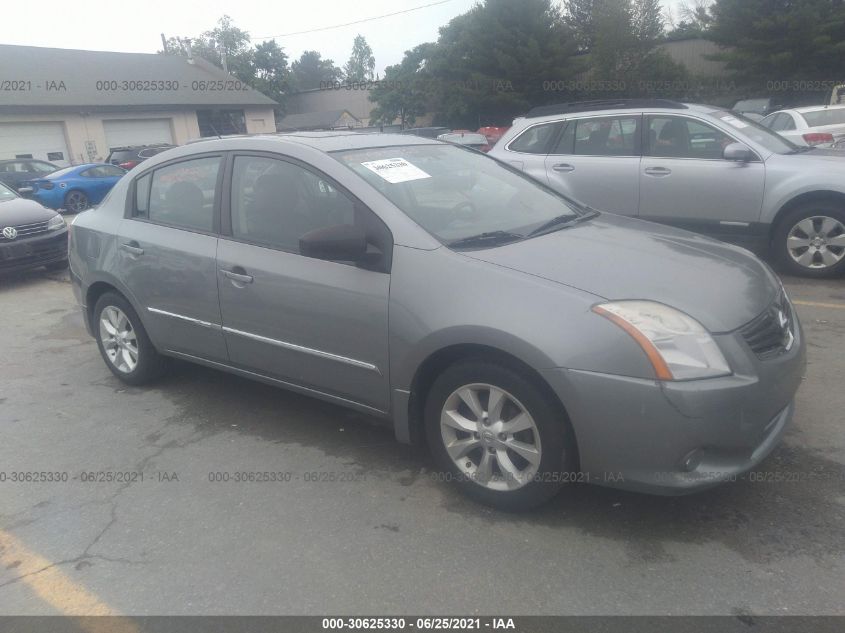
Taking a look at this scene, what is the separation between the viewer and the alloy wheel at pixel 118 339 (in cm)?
491

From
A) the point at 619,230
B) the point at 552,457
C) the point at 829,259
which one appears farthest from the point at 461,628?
the point at 829,259

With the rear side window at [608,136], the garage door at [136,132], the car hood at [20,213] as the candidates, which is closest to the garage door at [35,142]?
the garage door at [136,132]

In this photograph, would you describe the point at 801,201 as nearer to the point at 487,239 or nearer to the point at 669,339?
the point at 487,239

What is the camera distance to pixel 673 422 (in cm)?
269

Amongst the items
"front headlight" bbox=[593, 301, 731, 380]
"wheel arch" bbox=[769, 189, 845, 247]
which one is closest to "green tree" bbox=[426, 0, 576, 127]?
"wheel arch" bbox=[769, 189, 845, 247]

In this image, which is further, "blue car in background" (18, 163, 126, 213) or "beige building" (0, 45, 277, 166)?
"beige building" (0, 45, 277, 166)

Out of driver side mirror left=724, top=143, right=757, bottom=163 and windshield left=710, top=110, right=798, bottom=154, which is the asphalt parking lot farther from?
windshield left=710, top=110, right=798, bottom=154

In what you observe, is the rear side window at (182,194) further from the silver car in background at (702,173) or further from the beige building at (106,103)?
the beige building at (106,103)

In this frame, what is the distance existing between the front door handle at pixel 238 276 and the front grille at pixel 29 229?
6257mm

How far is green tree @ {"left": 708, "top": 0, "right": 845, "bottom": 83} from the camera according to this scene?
3184cm

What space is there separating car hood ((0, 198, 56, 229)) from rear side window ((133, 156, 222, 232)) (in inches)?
206

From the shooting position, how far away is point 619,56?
3572cm

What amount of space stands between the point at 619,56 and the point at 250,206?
117 feet

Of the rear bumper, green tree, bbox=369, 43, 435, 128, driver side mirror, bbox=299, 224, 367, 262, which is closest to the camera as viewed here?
driver side mirror, bbox=299, 224, 367, 262
